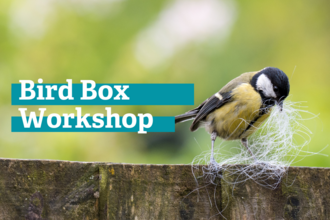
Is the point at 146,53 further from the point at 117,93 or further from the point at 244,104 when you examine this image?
the point at 244,104

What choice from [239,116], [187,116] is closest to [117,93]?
[187,116]

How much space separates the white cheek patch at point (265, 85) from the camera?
1.87 meters

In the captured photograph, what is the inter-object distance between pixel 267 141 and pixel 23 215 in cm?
98

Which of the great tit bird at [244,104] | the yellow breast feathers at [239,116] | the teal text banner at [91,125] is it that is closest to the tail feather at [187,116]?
the great tit bird at [244,104]

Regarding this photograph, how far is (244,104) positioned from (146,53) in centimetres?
228

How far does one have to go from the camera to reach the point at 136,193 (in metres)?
1.12

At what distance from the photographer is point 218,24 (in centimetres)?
385

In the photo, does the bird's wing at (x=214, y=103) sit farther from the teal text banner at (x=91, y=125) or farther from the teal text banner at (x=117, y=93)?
the teal text banner at (x=117, y=93)

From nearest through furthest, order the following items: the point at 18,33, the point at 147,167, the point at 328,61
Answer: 1. the point at 147,167
2. the point at 328,61
3. the point at 18,33

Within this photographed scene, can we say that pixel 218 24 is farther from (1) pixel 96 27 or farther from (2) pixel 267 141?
(2) pixel 267 141


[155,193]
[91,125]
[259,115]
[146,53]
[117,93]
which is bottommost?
[155,193]

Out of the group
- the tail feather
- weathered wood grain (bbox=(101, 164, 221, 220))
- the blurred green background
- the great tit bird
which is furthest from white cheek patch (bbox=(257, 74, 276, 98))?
the blurred green background

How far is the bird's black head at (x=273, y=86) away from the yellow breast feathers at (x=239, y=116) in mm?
54

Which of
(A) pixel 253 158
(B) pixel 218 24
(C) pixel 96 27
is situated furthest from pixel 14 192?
(C) pixel 96 27
